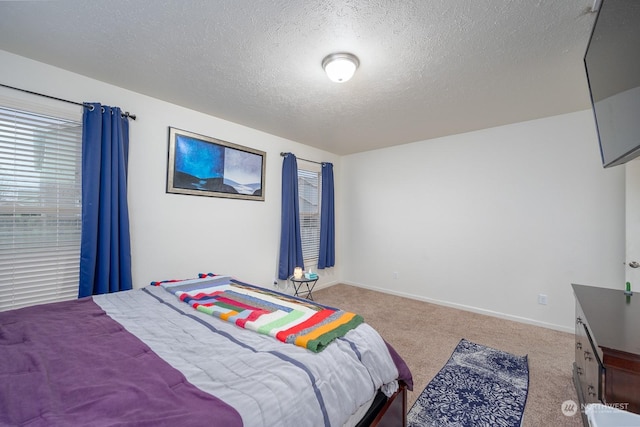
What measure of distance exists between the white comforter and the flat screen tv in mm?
1494

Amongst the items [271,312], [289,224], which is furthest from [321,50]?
[289,224]

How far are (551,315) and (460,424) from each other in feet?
7.34

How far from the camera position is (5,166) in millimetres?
1927

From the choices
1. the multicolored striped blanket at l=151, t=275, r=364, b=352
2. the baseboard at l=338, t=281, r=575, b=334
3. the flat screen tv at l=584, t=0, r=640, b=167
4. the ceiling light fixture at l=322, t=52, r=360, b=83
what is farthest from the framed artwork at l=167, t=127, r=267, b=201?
the flat screen tv at l=584, t=0, r=640, b=167

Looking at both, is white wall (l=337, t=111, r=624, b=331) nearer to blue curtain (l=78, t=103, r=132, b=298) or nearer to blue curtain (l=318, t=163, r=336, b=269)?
blue curtain (l=318, t=163, r=336, b=269)

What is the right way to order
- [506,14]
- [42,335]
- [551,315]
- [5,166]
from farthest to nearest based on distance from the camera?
[551,315]
[5,166]
[506,14]
[42,335]

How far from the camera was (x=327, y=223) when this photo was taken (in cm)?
452

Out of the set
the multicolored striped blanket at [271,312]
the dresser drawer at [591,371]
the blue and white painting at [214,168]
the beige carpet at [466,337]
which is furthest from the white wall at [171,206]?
the dresser drawer at [591,371]

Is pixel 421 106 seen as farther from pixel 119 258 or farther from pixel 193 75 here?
pixel 119 258

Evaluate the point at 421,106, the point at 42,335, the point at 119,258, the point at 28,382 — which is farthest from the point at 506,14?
the point at 119,258

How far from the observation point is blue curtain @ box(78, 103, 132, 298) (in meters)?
2.12

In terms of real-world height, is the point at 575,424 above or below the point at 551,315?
below

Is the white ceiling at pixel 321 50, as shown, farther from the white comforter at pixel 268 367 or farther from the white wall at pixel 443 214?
the white comforter at pixel 268 367

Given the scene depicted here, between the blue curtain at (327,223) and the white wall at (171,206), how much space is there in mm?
1001
